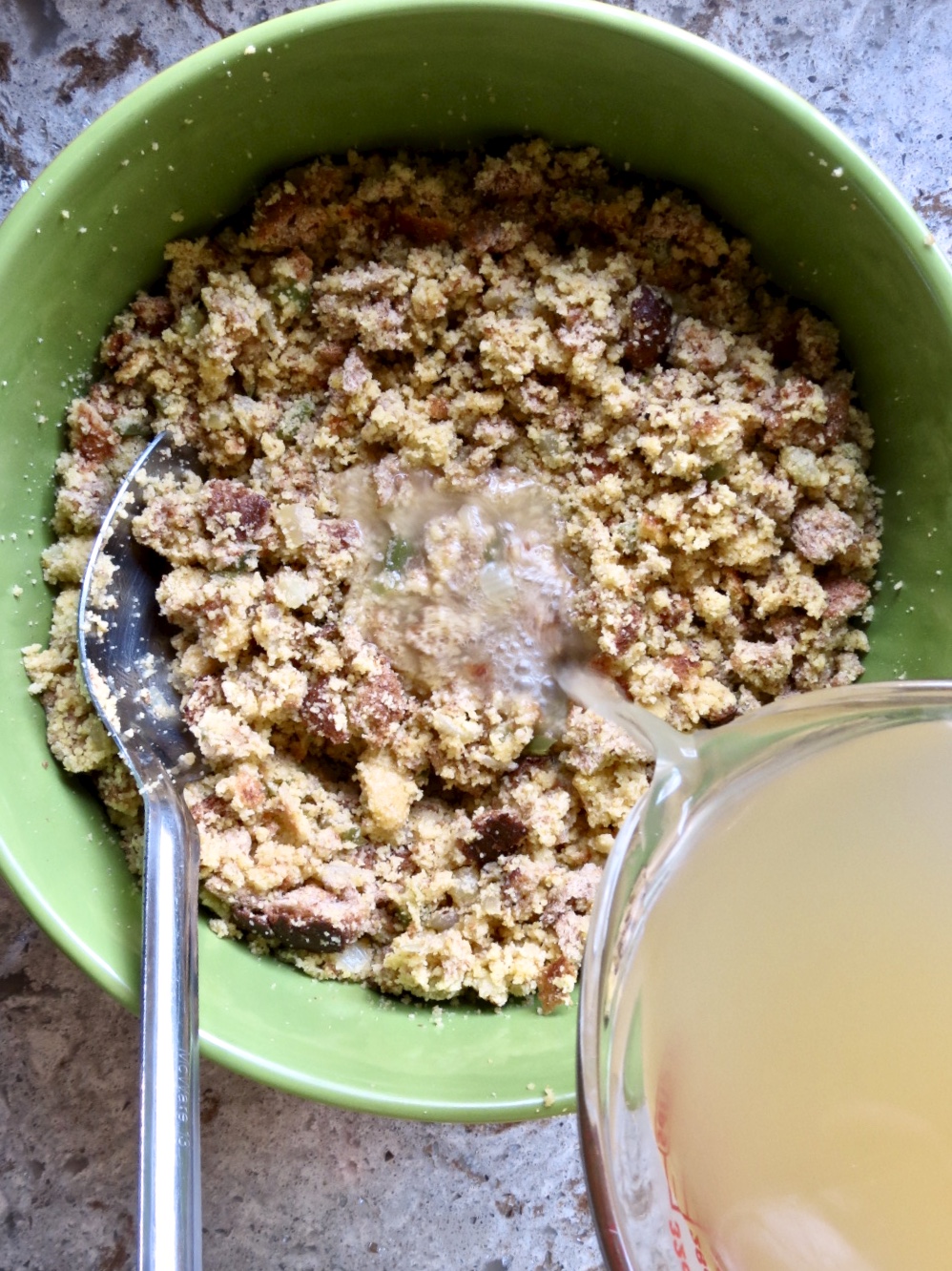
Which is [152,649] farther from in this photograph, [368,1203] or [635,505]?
[368,1203]

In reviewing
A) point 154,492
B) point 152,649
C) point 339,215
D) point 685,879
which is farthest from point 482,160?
point 685,879

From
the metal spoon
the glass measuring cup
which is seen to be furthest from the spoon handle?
the glass measuring cup

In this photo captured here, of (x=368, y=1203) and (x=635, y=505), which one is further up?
(x=635, y=505)

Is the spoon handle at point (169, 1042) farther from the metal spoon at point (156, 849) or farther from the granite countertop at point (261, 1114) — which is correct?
the granite countertop at point (261, 1114)

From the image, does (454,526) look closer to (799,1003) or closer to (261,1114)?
(799,1003)

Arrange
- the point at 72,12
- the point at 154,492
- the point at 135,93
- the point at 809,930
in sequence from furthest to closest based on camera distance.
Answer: the point at 72,12 → the point at 154,492 → the point at 135,93 → the point at 809,930

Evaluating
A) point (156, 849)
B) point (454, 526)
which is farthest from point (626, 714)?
point (156, 849)
